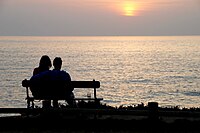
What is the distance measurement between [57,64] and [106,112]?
8.00 feet

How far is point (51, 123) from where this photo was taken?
9.98 metres

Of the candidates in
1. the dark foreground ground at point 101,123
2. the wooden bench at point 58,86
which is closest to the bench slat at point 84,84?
the wooden bench at point 58,86

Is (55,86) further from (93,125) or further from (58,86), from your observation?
(93,125)

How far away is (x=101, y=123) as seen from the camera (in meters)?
9.94

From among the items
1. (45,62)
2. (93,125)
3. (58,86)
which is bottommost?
(93,125)

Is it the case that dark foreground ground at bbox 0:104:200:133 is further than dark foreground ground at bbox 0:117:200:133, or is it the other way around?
dark foreground ground at bbox 0:117:200:133

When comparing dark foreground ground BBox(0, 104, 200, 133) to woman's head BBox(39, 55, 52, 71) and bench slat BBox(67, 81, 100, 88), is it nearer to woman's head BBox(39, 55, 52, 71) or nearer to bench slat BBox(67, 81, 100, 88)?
bench slat BBox(67, 81, 100, 88)

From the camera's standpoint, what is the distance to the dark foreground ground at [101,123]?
9.22 m

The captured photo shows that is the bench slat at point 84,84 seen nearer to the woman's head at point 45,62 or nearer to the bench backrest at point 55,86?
the bench backrest at point 55,86

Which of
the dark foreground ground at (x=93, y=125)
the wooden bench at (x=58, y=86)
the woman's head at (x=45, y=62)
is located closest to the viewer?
the dark foreground ground at (x=93, y=125)

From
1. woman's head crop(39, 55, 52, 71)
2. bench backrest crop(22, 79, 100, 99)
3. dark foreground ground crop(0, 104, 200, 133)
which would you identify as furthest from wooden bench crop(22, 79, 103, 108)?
woman's head crop(39, 55, 52, 71)

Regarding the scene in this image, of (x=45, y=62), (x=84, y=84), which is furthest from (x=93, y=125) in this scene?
(x=45, y=62)

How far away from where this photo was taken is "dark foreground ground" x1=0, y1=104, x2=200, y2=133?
922 centimetres

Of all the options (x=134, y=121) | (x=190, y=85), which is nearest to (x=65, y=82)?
(x=134, y=121)
